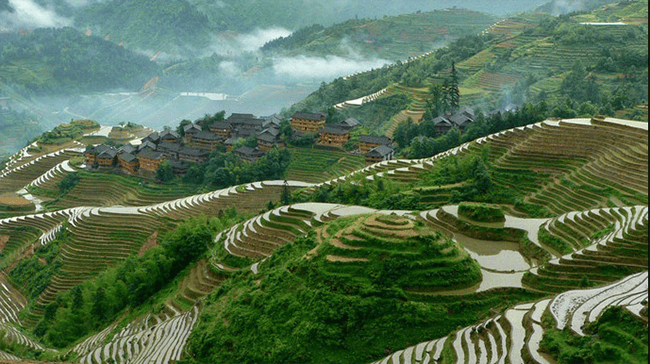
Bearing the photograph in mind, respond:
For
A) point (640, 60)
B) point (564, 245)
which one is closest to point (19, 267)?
point (564, 245)

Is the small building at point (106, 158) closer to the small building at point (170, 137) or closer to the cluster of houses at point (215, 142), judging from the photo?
the cluster of houses at point (215, 142)

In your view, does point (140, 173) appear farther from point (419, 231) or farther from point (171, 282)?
point (419, 231)

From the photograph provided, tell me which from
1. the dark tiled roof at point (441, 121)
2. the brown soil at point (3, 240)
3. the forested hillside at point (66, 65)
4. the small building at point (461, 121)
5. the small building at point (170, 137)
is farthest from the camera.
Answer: the forested hillside at point (66, 65)

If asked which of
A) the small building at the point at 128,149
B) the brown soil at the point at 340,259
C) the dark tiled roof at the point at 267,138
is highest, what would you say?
the brown soil at the point at 340,259

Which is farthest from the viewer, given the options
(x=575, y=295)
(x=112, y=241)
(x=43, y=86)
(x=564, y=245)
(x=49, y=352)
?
(x=43, y=86)

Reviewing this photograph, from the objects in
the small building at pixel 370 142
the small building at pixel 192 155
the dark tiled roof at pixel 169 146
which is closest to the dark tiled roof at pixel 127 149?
the dark tiled roof at pixel 169 146

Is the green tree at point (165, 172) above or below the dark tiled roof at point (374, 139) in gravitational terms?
below

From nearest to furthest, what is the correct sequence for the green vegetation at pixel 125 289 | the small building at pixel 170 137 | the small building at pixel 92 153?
the green vegetation at pixel 125 289
the small building at pixel 92 153
the small building at pixel 170 137

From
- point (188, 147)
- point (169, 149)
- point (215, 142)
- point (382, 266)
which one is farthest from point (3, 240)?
point (382, 266)
